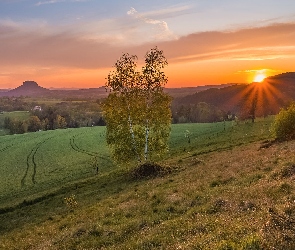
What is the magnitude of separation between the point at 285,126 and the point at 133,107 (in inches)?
1058

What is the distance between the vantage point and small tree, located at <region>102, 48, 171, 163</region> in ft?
154

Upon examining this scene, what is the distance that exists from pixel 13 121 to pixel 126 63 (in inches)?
6116

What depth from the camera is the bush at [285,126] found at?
5538 cm

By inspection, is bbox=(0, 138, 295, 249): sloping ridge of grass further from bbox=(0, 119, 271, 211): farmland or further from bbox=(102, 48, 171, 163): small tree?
bbox=(0, 119, 271, 211): farmland

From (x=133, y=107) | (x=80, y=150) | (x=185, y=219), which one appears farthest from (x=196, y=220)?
(x=80, y=150)

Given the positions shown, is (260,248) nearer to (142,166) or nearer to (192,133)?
(142,166)

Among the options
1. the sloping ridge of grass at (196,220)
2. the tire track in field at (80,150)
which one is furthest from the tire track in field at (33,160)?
the sloping ridge of grass at (196,220)

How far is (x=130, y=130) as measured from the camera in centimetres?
4772

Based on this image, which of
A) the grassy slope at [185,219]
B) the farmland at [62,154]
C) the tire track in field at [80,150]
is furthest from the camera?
the tire track in field at [80,150]

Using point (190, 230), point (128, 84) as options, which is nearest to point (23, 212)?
point (128, 84)

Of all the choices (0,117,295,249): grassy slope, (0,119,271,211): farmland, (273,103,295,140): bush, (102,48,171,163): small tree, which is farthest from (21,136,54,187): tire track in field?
(273,103,295,140): bush

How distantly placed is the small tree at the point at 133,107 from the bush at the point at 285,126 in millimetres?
21080

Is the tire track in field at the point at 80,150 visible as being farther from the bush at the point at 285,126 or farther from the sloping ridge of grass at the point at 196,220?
the sloping ridge of grass at the point at 196,220

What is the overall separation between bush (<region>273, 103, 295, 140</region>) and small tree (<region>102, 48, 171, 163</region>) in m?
21.1
